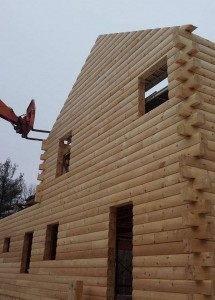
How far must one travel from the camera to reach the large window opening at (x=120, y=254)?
25.0 ft

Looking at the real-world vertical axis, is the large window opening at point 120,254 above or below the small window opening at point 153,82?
below

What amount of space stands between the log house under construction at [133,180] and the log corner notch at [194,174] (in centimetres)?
2

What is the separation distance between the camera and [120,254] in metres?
13.1

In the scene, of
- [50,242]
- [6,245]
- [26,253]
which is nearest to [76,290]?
[50,242]

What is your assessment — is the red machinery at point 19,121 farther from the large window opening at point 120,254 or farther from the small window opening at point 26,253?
the large window opening at point 120,254

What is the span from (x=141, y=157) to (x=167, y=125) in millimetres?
941

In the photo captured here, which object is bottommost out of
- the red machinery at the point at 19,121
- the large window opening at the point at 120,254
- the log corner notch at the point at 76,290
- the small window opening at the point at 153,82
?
the log corner notch at the point at 76,290

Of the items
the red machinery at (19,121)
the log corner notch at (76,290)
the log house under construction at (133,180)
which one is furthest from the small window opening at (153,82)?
the red machinery at (19,121)

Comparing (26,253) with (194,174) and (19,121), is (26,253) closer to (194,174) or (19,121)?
(19,121)

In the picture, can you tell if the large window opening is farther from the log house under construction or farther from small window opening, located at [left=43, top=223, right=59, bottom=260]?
small window opening, located at [left=43, top=223, right=59, bottom=260]

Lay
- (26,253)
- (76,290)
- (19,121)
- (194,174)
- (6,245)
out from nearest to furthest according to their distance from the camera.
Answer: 1. (194,174)
2. (76,290)
3. (26,253)
4. (6,245)
5. (19,121)

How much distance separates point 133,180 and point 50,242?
16.3ft

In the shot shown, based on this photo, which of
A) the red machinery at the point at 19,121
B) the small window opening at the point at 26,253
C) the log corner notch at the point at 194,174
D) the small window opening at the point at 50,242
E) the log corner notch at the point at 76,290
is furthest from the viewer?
the red machinery at the point at 19,121

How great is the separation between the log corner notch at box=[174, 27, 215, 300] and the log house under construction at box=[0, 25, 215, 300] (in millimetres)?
18
